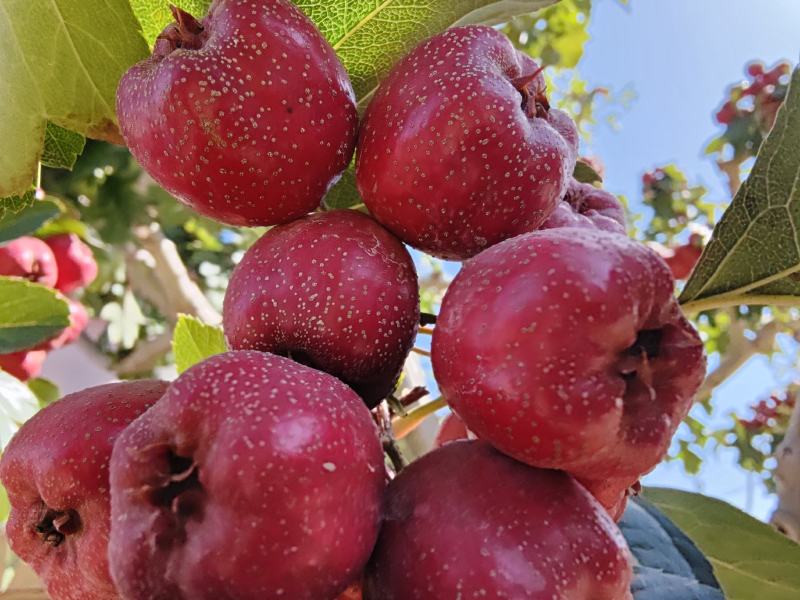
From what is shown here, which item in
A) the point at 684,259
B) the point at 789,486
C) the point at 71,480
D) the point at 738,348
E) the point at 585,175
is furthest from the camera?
the point at 738,348

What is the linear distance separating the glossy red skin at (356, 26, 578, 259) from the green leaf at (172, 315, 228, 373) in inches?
13.3

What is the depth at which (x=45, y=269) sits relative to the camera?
1662 mm

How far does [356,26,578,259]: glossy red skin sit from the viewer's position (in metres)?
0.55

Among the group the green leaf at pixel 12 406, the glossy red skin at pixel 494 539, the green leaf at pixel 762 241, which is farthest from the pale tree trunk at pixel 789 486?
the green leaf at pixel 12 406

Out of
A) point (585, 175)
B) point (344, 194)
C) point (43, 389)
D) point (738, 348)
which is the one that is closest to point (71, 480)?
point (344, 194)

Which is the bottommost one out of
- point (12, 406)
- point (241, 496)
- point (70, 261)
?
point (70, 261)

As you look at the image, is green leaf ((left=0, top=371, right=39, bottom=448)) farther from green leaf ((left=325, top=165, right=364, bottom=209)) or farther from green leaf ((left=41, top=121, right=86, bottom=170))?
green leaf ((left=325, top=165, right=364, bottom=209))

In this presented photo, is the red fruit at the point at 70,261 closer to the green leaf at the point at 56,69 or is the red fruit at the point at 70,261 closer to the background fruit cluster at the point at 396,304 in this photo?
the green leaf at the point at 56,69

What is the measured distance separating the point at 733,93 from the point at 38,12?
3.16 metres

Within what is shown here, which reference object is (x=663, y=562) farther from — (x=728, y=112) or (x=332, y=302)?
Result: (x=728, y=112)

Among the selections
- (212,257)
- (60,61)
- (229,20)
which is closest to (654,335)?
(229,20)

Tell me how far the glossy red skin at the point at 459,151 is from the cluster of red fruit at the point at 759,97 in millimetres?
2742

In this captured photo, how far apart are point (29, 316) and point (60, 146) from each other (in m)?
0.46

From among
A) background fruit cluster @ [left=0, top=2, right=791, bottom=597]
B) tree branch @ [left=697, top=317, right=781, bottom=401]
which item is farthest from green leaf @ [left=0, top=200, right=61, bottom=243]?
tree branch @ [left=697, top=317, right=781, bottom=401]
